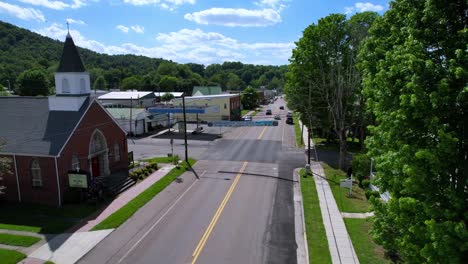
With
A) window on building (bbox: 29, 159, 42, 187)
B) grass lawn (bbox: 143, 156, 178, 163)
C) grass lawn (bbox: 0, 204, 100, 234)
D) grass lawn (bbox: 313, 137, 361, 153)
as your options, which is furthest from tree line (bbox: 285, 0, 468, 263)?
grass lawn (bbox: 313, 137, 361, 153)

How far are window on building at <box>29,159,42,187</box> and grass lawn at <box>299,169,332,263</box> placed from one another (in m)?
18.5

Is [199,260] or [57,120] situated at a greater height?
[57,120]

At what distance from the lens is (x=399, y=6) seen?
12234 mm

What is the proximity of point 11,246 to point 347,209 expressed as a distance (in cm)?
1990

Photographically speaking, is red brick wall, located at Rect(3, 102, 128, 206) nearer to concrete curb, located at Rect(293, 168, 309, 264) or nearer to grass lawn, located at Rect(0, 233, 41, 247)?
grass lawn, located at Rect(0, 233, 41, 247)

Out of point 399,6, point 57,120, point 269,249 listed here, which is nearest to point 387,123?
point 399,6

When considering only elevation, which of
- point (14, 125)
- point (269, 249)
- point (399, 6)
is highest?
point (399, 6)

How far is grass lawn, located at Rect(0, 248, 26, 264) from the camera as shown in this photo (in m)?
17.6

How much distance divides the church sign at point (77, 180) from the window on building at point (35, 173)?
7.42 ft

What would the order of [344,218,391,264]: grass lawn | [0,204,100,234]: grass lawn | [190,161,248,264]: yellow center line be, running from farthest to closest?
[0,204,100,234]: grass lawn, [190,161,248,264]: yellow center line, [344,218,391,264]: grass lawn

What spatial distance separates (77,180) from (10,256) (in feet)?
26.5

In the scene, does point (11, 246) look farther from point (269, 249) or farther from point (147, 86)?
point (147, 86)

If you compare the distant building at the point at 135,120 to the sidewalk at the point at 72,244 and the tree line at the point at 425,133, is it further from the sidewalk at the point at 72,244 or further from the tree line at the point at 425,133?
the tree line at the point at 425,133

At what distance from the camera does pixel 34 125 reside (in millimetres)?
27844
